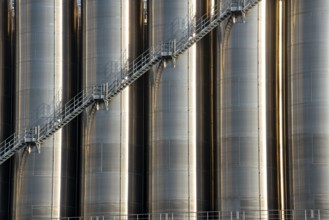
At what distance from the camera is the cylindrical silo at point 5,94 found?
89.0m

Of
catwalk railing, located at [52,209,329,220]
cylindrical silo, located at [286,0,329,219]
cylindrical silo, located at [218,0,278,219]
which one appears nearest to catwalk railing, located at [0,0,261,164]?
cylindrical silo, located at [218,0,278,219]

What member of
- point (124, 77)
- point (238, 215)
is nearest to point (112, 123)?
point (124, 77)

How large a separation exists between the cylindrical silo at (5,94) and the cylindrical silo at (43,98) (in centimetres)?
174

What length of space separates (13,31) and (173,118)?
15942mm

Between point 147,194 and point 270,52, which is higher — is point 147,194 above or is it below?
below

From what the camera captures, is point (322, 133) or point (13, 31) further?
point (13, 31)

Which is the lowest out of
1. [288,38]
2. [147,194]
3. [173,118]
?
[147,194]

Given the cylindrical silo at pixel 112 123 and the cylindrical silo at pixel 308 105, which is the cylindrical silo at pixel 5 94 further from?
the cylindrical silo at pixel 308 105

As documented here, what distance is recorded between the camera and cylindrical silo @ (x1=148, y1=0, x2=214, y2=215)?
84.4 metres

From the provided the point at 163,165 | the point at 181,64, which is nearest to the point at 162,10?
the point at 181,64

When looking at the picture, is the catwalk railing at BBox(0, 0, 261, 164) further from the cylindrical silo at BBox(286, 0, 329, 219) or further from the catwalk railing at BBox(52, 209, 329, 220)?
the catwalk railing at BBox(52, 209, 329, 220)

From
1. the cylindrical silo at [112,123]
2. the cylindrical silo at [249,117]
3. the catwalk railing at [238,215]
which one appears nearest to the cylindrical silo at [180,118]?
the catwalk railing at [238,215]

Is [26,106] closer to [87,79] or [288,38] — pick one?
[87,79]

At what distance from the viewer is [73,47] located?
9062 centimetres
